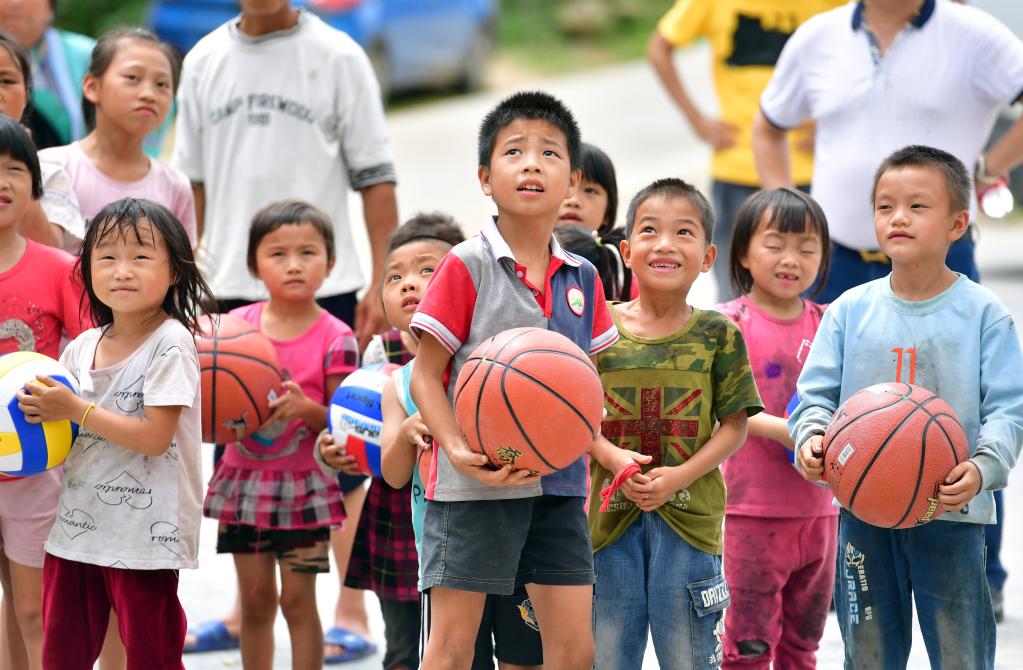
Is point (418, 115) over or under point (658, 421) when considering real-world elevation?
over

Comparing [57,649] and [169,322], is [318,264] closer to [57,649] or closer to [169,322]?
[169,322]

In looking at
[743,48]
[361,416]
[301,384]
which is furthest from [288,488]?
[743,48]

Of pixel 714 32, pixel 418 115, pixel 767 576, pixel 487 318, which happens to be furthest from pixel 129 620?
pixel 418 115

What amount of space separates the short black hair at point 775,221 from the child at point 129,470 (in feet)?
6.41

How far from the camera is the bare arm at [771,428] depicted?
466cm

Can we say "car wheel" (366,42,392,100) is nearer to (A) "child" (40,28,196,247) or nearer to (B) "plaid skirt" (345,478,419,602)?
(A) "child" (40,28,196,247)

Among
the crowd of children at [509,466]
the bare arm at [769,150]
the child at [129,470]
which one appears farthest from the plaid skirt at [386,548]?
the bare arm at [769,150]

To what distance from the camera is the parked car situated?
17031mm

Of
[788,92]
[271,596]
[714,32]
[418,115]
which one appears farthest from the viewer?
[418,115]

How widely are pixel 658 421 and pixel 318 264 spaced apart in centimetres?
160

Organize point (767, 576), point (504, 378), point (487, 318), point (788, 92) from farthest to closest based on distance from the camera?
point (788, 92)
point (767, 576)
point (487, 318)
point (504, 378)

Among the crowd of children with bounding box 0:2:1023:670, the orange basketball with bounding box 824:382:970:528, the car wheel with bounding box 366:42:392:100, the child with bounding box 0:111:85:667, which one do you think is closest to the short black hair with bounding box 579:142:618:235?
the crowd of children with bounding box 0:2:1023:670

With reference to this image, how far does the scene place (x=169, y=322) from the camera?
4.47 meters

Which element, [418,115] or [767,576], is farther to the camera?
[418,115]
